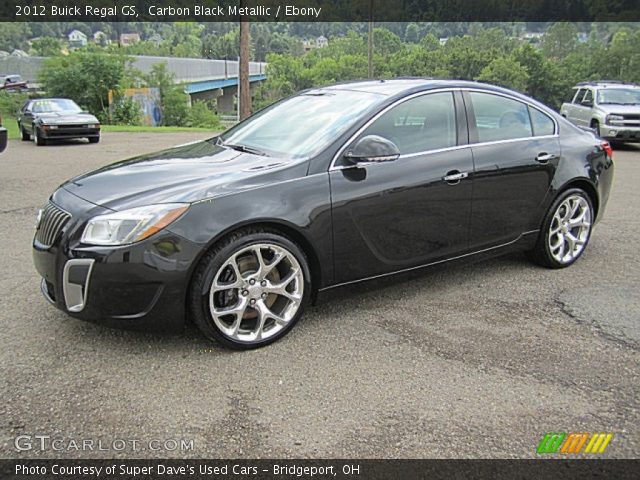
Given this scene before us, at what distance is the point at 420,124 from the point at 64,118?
14.7 m

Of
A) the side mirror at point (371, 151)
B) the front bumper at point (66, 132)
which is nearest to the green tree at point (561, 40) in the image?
the front bumper at point (66, 132)

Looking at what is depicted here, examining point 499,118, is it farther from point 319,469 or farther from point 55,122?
point 55,122

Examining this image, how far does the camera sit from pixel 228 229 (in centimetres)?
327

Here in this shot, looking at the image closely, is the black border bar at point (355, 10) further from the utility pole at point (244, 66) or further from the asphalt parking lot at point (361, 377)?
the asphalt parking lot at point (361, 377)

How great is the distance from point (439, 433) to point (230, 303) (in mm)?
1419

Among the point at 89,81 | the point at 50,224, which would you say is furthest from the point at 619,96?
the point at 89,81

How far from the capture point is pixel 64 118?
16.2 meters

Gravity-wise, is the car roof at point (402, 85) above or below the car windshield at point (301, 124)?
above

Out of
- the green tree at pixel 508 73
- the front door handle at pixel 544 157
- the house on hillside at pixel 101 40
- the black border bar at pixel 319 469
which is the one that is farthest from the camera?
the house on hillside at pixel 101 40

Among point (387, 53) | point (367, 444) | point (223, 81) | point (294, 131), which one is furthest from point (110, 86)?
point (387, 53)

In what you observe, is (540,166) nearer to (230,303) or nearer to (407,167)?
(407,167)

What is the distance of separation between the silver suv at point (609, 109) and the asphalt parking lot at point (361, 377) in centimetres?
1244

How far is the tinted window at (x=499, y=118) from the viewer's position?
14.6ft

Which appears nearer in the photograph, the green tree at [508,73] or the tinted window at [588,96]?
the tinted window at [588,96]
